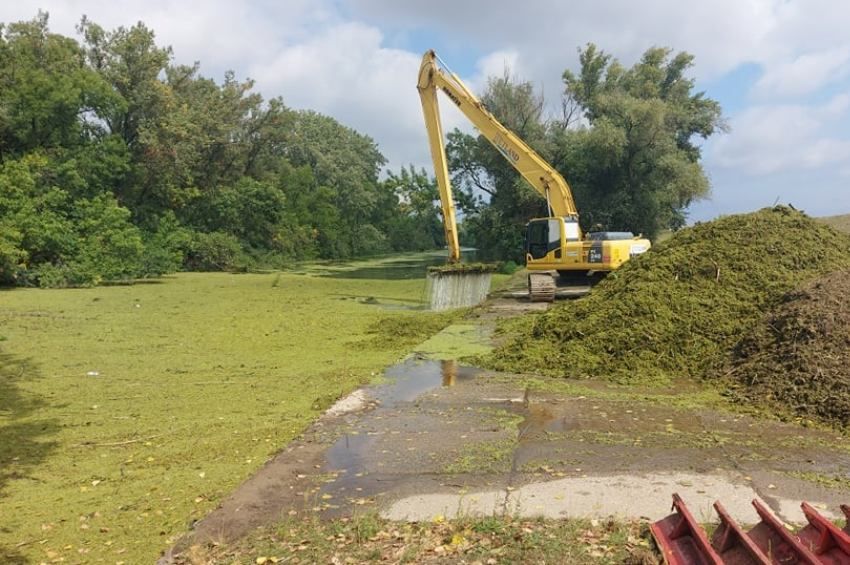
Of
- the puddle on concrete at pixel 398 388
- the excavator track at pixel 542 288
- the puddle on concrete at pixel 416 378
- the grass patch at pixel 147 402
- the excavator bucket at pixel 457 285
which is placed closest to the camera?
the grass patch at pixel 147 402

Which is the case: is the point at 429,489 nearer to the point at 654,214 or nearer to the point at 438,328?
the point at 438,328

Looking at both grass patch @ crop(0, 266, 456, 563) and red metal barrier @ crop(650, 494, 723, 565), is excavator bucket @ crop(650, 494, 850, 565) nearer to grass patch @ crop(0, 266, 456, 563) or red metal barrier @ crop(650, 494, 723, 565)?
red metal barrier @ crop(650, 494, 723, 565)

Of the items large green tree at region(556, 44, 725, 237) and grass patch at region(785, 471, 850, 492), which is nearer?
grass patch at region(785, 471, 850, 492)

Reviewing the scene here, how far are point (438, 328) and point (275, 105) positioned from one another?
29.6 meters

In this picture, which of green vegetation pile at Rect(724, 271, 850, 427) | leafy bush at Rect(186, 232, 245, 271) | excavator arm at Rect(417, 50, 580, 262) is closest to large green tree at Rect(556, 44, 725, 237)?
excavator arm at Rect(417, 50, 580, 262)

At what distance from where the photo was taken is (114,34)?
3003cm

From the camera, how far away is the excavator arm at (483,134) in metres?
17.2

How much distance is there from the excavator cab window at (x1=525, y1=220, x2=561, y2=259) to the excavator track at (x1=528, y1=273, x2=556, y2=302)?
99 cm

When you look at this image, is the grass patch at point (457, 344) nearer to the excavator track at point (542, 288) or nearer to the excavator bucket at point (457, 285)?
the excavator track at point (542, 288)

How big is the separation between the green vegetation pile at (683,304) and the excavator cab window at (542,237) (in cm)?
516

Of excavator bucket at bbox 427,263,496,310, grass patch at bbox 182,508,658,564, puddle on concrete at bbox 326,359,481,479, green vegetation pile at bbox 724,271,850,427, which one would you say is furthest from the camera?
excavator bucket at bbox 427,263,496,310

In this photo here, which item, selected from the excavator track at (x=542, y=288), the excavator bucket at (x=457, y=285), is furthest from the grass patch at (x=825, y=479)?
the excavator bucket at (x=457, y=285)

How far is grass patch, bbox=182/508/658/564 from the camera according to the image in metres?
3.58

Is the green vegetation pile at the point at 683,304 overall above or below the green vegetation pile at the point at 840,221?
below
